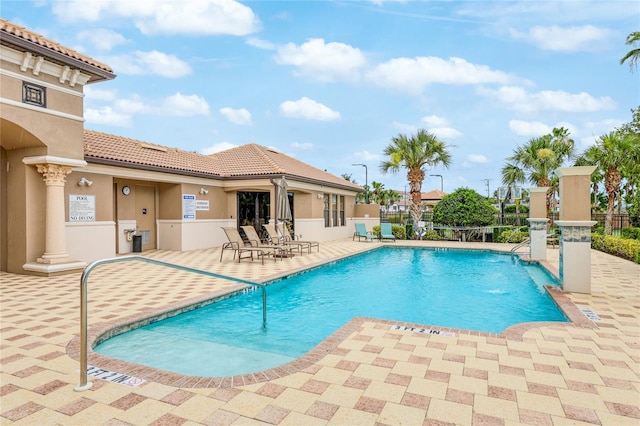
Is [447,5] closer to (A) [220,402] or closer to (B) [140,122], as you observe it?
(A) [220,402]

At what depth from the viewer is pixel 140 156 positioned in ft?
47.0

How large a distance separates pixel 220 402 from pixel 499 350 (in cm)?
324

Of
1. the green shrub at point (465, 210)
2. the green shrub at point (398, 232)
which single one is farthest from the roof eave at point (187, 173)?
the green shrub at point (465, 210)

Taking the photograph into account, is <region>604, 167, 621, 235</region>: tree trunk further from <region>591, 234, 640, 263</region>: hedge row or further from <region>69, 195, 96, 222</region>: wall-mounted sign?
<region>69, 195, 96, 222</region>: wall-mounted sign

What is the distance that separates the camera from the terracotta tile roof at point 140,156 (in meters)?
12.3

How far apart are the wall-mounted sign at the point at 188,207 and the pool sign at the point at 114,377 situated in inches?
480

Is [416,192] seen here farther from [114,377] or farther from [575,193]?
[114,377]

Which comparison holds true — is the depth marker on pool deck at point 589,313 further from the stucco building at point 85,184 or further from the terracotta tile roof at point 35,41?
the terracotta tile roof at point 35,41

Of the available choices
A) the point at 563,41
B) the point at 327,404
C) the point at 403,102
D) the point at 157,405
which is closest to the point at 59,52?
the point at 157,405

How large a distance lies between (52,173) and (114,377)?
8107 millimetres

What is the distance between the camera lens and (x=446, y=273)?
1141 centimetres

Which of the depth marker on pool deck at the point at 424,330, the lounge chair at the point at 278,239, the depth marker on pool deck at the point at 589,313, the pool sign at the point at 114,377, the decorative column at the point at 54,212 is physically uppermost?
the decorative column at the point at 54,212

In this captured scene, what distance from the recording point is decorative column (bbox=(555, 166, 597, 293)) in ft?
24.6

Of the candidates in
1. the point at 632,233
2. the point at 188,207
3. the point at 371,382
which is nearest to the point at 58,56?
the point at 188,207
